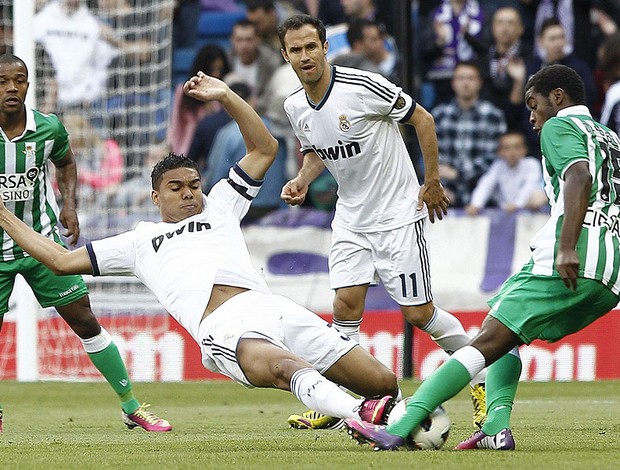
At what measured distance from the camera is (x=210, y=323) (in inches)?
241

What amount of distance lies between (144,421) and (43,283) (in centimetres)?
112

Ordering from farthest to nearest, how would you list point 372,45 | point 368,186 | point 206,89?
point 372,45, point 368,186, point 206,89

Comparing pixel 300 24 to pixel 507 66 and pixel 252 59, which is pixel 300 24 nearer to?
pixel 507 66

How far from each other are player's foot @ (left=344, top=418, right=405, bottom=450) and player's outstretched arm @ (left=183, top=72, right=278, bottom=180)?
66.1 inches

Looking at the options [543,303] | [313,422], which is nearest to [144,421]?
[313,422]

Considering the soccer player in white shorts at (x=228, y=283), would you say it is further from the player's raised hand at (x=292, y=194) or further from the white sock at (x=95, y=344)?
the white sock at (x=95, y=344)

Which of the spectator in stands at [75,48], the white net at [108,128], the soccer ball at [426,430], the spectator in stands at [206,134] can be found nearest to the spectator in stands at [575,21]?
the spectator in stands at [206,134]

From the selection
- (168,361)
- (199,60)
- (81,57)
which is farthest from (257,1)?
Answer: (168,361)

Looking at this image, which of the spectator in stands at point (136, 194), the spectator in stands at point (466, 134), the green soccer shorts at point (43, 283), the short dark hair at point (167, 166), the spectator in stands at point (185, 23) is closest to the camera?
the short dark hair at point (167, 166)

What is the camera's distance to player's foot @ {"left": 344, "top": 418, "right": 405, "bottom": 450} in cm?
554

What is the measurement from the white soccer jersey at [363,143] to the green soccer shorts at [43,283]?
1.82m

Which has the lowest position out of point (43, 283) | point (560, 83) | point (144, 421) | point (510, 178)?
point (144, 421)

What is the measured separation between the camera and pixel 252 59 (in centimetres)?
1562

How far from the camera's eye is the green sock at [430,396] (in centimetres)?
566
